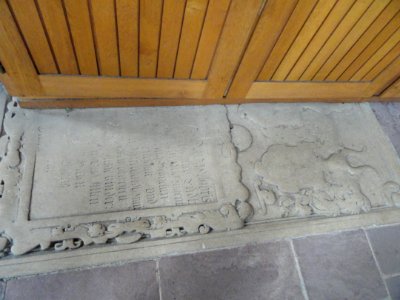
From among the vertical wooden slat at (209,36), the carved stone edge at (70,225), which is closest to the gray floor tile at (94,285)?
the carved stone edge at (70,225)

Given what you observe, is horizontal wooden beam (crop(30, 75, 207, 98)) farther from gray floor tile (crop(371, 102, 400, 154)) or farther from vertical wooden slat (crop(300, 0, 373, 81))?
gray floor tile (crop(371, 102, 400, 154))

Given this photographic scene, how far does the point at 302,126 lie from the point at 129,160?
3.18 ft

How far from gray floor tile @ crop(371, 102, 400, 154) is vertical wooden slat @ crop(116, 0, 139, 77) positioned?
4.79ft

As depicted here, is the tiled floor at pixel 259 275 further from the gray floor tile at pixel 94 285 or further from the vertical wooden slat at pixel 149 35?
the vertical wooden slat at pixel 149 35

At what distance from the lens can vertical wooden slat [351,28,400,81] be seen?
1456 mm

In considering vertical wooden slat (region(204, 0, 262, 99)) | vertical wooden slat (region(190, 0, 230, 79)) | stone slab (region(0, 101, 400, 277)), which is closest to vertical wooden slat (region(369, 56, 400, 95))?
stone slab (region(0, 101, 400, 277))

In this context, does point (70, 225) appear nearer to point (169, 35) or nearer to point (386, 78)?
point (169, 35)

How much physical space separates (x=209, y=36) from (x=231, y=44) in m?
0.10

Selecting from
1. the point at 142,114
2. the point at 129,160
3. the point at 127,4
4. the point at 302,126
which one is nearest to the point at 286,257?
the point at 302,126

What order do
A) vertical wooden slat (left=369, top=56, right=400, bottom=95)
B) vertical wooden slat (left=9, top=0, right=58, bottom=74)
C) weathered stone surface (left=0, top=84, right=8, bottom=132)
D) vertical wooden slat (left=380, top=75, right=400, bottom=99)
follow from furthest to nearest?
vertical wooden slat (left=380, top=75, right=400, bottom=99), vertical wooden slat (left=369, top=56, right=400, bottom=95), weathered stone surface (left=0, top=84, right=8, bottom=132), vertical wooden slat (left=9, top=0, right=58, bottom=74)

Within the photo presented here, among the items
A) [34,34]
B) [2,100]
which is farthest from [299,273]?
[2,100]

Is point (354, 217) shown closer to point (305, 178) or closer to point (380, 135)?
point (305, 178)

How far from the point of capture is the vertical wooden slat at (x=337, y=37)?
127 cm

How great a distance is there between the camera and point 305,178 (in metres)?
1.58
